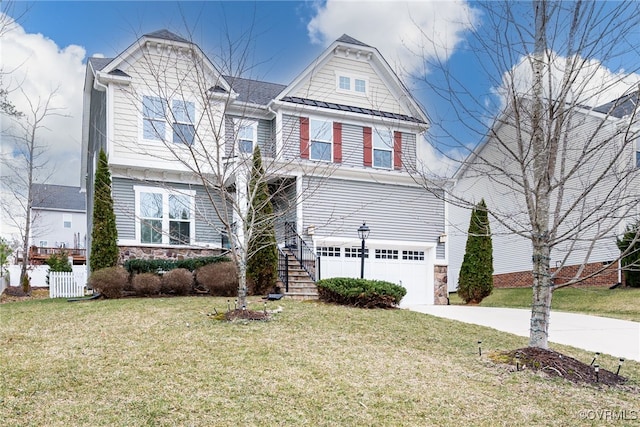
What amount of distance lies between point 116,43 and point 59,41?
4714mm

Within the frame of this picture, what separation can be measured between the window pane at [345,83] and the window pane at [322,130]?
157 cm

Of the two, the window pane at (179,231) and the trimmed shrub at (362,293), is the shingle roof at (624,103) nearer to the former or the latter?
the trimmed shrub at (362,293)

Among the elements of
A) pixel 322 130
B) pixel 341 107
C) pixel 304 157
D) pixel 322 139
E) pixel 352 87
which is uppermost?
pixel 352 87

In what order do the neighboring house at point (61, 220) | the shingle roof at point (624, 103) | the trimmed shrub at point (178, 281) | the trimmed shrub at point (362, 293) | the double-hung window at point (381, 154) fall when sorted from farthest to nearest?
the neighboring house at point (61, 220), the double-hung window at point (381, 154), the trimmed shrub at point (178, 281), the trimmed shrub at point (362, 293), the shingle roof at point (624, 103)

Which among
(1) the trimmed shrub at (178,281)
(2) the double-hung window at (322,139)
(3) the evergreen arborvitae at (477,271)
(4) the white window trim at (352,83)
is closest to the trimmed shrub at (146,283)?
(1) the trimmed shrub at (178,281)

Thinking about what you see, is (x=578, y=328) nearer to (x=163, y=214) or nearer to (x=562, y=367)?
(x=562, y=367)

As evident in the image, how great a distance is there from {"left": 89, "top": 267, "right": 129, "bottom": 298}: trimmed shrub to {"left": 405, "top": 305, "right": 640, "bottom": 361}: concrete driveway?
7.51 m

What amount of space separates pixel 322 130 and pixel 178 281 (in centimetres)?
704

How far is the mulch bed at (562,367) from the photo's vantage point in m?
6.46

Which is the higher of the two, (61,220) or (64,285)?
(61,220)

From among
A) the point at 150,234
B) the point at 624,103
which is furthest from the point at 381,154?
the point at 624,103

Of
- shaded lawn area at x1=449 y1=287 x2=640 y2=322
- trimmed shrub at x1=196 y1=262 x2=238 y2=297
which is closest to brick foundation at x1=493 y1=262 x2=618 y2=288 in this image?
shaded lawn area at x1=449 y1=287 x2=640 y2=322

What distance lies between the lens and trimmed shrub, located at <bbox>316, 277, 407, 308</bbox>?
448 inches

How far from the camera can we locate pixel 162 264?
13.8 metres
